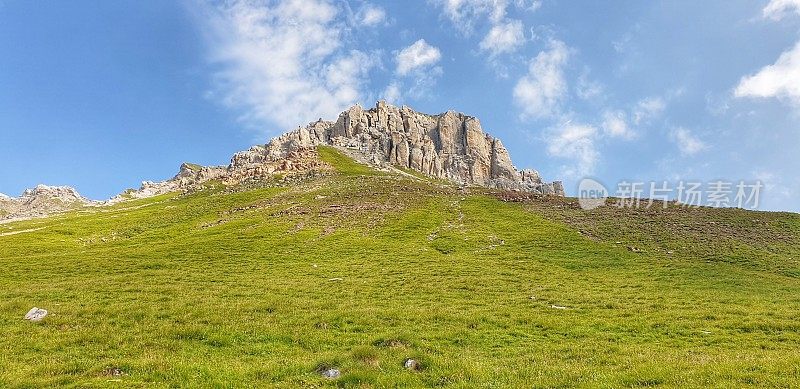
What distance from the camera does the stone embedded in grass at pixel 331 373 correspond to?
14062mm

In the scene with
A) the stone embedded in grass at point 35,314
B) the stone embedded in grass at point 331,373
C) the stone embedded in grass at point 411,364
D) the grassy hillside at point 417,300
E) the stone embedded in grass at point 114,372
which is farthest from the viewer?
the stone embedded in grass at point 35,314

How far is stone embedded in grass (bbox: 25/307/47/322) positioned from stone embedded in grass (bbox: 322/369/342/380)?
57.3ft

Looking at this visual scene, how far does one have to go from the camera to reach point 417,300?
94.9ft

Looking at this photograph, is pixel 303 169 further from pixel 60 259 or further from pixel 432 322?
pixel 432 322

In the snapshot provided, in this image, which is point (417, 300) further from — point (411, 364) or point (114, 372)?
point (114, 372)

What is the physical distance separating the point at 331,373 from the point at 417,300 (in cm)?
1512

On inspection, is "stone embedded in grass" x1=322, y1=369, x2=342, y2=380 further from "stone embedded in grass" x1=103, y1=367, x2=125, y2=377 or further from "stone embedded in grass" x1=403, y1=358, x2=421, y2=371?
"stone embedded in grass" x1=103, y1=367, x2=125, y2=377

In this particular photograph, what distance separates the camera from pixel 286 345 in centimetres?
1884

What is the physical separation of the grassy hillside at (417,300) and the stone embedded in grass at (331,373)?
1.31 feet

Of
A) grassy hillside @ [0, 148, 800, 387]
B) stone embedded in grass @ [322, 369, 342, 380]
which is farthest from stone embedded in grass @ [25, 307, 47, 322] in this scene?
stone embedded in grass @ [322, 369, 342, 380]

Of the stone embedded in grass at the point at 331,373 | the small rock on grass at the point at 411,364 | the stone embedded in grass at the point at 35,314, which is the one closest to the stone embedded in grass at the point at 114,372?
the stone embedded in grass at the point at 331,373

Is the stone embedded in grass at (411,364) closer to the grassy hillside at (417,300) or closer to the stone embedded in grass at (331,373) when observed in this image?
the grassy hillside at (417,300)

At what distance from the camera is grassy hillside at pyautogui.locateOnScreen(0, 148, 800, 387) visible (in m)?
14.7

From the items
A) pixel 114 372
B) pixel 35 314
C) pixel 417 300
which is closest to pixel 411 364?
pixel 114 372
